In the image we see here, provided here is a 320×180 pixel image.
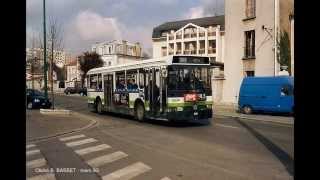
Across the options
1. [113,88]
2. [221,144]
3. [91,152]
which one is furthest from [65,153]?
[113,88]

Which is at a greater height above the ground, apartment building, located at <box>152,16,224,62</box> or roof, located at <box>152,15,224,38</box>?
roof, located at <box>152,15,224,38</box>

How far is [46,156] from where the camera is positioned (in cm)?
1198

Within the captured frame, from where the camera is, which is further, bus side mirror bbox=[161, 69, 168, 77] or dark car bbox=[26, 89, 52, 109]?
dark car bbox=[26, 89, 52, 109]

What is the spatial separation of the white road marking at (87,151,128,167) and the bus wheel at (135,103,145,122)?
9724 millimetres

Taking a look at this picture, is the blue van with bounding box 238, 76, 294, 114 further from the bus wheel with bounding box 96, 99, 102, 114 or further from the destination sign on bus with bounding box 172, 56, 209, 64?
the destination sign on bus with bounding box 172, 56, 209, 64

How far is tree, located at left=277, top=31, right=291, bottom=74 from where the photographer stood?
121 ft

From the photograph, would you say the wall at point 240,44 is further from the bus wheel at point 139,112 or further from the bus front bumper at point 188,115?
the bus front bumper at point 188,115

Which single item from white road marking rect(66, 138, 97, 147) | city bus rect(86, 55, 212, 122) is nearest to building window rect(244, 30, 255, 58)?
city bus rect(86, 55, 212, 122)

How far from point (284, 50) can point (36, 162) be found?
96.1 feet

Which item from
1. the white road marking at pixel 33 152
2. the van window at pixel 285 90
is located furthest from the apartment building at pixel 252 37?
the white road marking at pixel 33 152

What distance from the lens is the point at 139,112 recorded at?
74.9 ft

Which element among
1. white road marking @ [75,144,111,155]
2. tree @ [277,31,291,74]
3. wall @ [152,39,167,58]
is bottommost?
white road marking @ [75,144,111,155]
